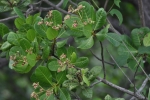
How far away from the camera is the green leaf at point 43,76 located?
1.60 m

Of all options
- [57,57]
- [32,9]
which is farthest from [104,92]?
[57,57]

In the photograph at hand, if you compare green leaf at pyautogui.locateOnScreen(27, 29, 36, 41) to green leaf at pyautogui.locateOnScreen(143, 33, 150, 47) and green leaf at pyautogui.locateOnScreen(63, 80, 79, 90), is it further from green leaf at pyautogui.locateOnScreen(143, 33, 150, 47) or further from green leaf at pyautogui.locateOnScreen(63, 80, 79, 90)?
green leaf at pyautogui.locateOnScreen(143, 33, 150, 47)

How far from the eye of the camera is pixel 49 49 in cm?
157

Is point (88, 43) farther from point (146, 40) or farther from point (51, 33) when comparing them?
point (146, 40)

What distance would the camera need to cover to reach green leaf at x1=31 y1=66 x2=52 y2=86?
1602 mm

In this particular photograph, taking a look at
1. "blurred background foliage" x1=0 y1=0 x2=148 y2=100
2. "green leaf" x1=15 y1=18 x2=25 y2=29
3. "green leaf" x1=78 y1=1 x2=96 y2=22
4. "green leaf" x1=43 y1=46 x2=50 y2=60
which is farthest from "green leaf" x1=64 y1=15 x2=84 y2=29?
"blurred background foliage" x1=0 y1=0 x2=148 y2=100

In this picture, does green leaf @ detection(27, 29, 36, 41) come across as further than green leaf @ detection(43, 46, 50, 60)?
Yes

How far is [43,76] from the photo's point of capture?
1604 mm

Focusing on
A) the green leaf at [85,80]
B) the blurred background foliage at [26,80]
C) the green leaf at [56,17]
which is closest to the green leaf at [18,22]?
the green leaf at [56,17]

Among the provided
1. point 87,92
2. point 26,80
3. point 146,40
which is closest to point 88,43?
point 87,92

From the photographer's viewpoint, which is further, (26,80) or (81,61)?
(26,80)

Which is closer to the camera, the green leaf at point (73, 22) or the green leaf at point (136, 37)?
the green leaf at point (73, 22)

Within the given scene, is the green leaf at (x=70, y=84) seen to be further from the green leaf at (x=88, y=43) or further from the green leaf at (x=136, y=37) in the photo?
the green leaf at (x=136, y=37)

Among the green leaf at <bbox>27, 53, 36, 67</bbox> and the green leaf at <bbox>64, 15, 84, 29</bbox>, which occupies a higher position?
the green leaf at <bbox>64, 15, 84, 29</bbox>
